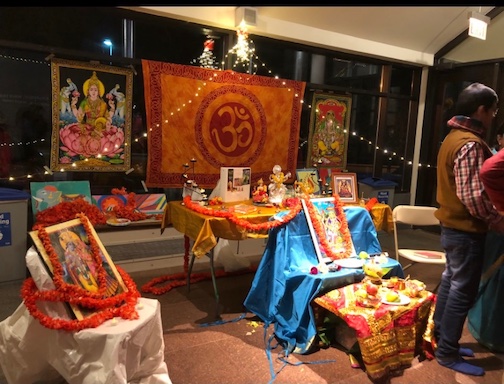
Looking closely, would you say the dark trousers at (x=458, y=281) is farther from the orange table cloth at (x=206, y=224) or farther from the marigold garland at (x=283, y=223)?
the orange table cloth at (x=206, y=224)

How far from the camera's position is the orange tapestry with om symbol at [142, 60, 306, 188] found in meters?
3.91

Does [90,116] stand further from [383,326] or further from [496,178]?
[496,178]

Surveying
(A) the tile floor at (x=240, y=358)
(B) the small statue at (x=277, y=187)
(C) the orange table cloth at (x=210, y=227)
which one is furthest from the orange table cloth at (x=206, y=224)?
(A) the tile floor at (x=240, y=358)

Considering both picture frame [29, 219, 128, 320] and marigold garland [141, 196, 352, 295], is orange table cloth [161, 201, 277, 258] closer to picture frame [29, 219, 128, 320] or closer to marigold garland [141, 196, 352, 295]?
marigold garland [141, 196, 352, 295]

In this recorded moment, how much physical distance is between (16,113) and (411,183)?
5069 mm

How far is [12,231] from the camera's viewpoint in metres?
3.33

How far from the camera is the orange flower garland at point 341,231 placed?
9.41ft

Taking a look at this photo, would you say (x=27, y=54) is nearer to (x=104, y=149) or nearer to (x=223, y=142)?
(x=104, y=149)

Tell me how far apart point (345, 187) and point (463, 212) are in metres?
1.16

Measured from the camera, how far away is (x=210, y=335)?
107 inches

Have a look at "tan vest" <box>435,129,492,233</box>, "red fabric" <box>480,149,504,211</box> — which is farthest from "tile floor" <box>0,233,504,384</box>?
"red fabric" <box>480,149,504,211</box>

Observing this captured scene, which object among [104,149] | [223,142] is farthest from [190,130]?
[104,149]

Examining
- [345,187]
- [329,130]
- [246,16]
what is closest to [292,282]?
[345,187]

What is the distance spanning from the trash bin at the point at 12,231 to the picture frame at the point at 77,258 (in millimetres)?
1388
